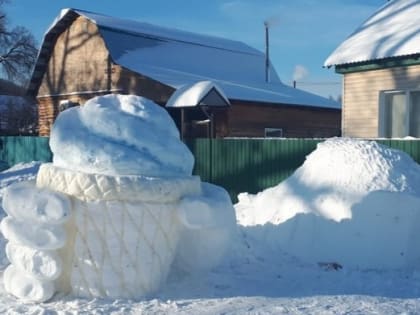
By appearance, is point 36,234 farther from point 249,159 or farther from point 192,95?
point 192,95

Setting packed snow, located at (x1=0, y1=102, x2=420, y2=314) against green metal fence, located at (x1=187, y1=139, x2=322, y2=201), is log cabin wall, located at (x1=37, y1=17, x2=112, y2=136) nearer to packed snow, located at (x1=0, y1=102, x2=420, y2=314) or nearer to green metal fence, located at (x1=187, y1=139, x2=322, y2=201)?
green metal fence, located at (x1=187, y1=139, x2=322, y2=201)

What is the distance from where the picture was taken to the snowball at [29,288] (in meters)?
4.65

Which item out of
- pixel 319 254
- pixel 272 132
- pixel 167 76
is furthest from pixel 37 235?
pixel 272 132

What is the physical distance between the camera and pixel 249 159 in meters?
11.3

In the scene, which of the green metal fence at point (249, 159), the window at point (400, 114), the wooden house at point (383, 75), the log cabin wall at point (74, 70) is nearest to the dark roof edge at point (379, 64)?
the wooden house at point (383, 75)

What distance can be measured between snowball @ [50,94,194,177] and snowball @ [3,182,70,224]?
1.27 feet

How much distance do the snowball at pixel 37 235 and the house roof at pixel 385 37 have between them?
8874 mm

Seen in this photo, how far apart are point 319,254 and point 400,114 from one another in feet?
22.5

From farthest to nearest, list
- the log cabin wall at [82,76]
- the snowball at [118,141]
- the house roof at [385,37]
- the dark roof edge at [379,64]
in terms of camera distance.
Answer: the log cabin wall at [82,76]
the house roof at [385,37]
the dark roof edge at [379,64]
the snowball at [118,141]

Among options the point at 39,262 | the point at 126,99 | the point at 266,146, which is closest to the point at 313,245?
the point at 126,99

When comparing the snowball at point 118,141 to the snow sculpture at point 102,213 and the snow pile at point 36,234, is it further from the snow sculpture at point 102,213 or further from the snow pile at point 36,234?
the snow pile at point 36,234

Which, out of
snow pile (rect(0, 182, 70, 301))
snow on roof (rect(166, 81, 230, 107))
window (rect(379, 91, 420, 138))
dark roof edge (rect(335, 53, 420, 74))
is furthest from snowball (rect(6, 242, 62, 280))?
snow on roof (rect(166, 81, 230, 107))

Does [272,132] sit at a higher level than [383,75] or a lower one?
lower

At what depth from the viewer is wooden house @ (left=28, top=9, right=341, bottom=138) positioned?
774 inches
